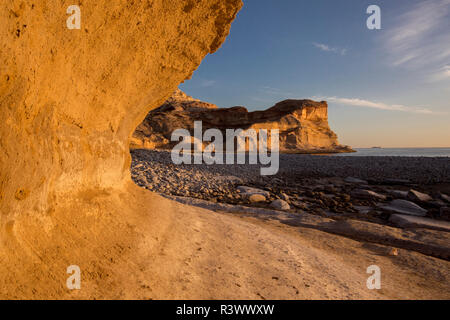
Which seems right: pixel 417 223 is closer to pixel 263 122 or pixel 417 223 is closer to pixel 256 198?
pixel 256 198

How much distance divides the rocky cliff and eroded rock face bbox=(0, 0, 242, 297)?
21.0m

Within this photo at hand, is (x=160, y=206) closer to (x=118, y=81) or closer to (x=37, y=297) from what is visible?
(x=118, y=81)

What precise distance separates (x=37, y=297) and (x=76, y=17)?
5.75 feet

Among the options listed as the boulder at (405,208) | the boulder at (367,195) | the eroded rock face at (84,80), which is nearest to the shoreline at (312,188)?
the boulder at (367,195)

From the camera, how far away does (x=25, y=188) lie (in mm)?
1427

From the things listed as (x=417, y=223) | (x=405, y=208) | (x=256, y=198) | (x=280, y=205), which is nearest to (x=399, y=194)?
(x=405, y=208)

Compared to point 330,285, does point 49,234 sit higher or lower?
higher

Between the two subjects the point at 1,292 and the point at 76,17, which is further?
the point at 76,17

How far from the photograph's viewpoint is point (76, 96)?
188cm

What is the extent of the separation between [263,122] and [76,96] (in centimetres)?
3242

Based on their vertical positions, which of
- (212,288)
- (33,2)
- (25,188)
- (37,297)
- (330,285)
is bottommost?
(330,285)

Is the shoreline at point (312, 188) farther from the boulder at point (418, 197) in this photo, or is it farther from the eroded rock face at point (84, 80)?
the eroded rock face at point (84, 80)

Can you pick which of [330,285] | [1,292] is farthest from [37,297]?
[330,285]

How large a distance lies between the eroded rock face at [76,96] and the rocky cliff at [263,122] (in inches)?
828
